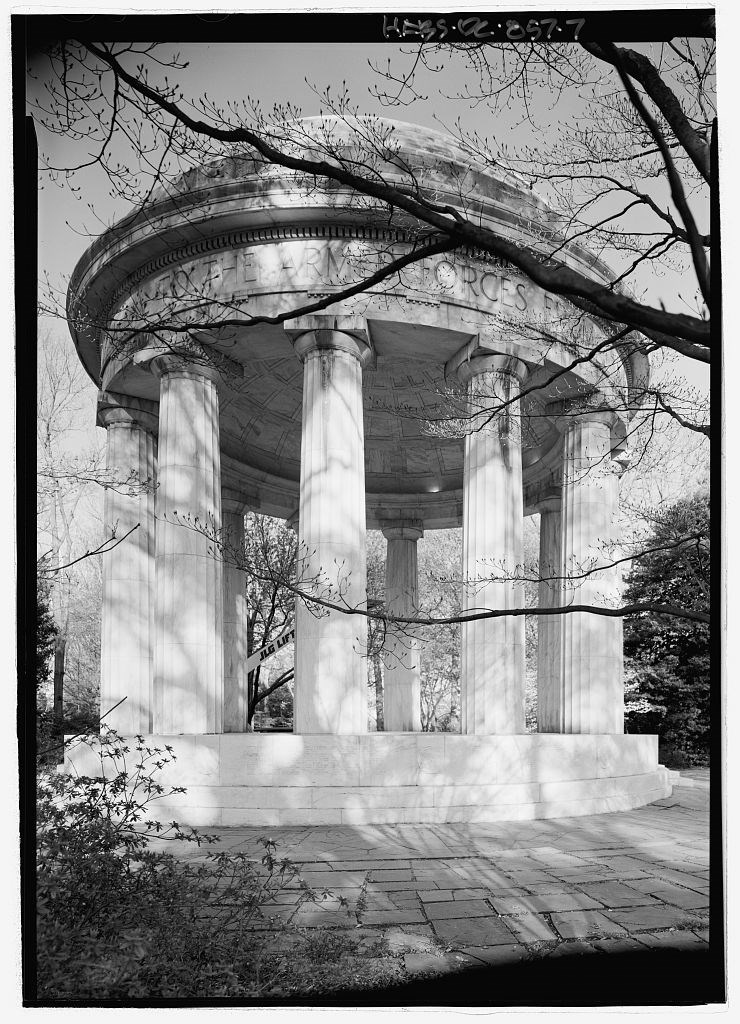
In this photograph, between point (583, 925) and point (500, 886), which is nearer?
point (583, 925)

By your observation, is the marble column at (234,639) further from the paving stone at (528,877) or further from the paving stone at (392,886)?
the paving stone at (528,877)

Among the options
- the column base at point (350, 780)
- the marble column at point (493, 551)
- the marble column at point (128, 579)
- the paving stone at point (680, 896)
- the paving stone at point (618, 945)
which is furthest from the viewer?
the marble column at point (128, 579)

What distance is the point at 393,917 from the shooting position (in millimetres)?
11078

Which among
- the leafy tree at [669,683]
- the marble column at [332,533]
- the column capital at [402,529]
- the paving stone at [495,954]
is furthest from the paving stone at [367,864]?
the column capital at [402,529]

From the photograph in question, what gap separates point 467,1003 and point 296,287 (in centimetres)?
1841

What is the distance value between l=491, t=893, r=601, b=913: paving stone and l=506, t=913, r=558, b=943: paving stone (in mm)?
329

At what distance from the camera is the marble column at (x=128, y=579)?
27.8m

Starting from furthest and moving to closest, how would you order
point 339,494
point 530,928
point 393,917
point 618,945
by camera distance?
point 339,494, point 393,917, point 530,928, point 618,945

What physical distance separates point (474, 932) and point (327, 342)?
54.2 feet

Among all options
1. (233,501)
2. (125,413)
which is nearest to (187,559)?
(125,413)

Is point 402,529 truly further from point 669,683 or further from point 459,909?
point 459,909

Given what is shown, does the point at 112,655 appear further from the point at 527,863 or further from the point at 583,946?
the point at 583,946

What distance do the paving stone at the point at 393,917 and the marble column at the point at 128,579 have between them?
18.0 m

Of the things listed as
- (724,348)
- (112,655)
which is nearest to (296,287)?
(112,655)
